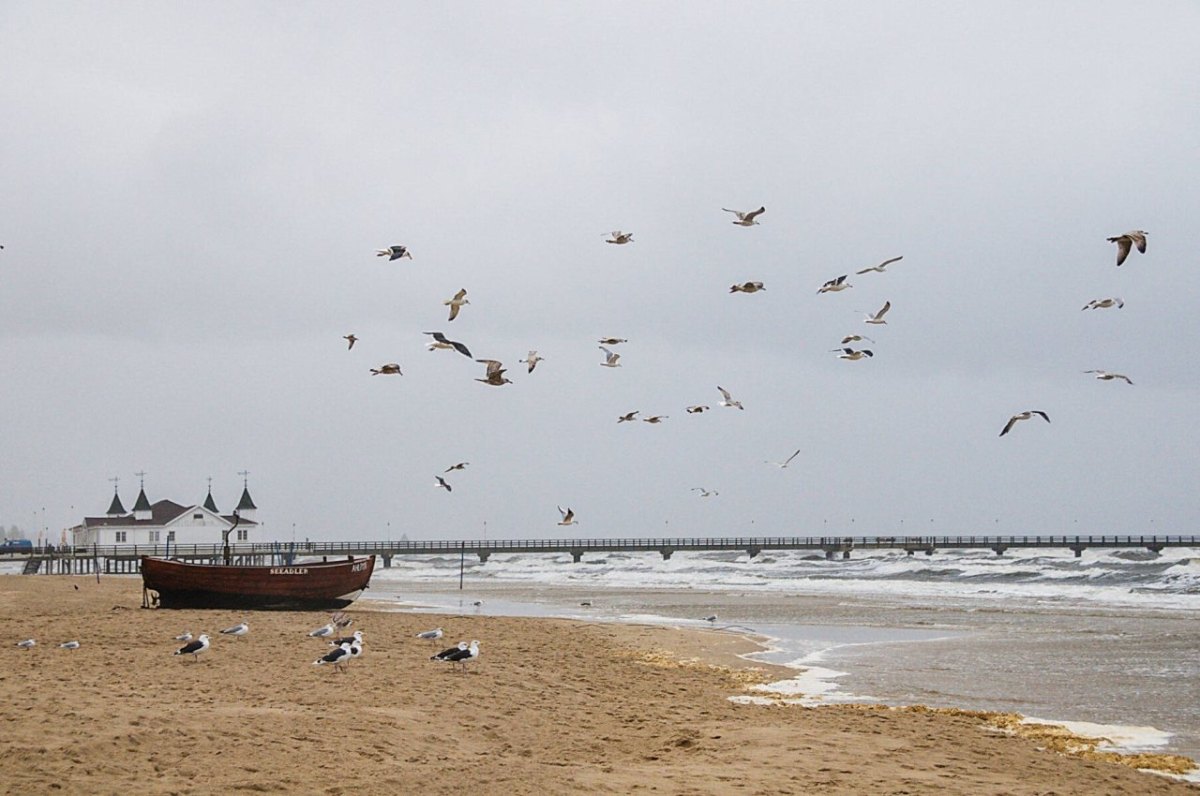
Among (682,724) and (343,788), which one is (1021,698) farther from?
(343,788)

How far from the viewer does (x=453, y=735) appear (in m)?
→ 12.1

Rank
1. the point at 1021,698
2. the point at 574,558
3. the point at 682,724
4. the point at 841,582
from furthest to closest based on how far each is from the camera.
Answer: the point at 574,558 → the point at 841,582 → the point at 1021,698 → the point at 682,724

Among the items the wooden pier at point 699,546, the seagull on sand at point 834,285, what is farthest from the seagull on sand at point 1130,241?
the wooden pier at point 699,546

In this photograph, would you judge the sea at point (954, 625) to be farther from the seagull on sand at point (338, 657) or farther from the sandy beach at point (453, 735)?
the seagull on sand at point (338, 657)

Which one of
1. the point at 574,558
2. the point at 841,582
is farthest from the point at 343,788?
the point at 574,558

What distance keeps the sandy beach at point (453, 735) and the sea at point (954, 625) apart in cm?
207

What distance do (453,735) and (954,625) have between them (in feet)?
78.4

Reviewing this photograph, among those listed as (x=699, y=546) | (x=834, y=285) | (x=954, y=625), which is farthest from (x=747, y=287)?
(x=699, y=546)

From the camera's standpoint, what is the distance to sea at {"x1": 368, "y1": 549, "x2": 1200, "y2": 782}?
1694cm

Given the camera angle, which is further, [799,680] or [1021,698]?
[799,680]

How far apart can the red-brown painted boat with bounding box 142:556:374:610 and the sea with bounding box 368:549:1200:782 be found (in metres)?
5.16

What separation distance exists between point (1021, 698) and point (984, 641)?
10540 millimetres

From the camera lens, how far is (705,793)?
10.0 meters

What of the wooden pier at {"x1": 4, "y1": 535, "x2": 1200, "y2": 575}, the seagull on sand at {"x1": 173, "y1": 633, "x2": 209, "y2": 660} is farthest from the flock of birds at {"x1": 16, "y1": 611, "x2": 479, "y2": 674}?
the wooden pier at {"x1": 4, "y1": 535, "x2": 1200, "y2": 575}
